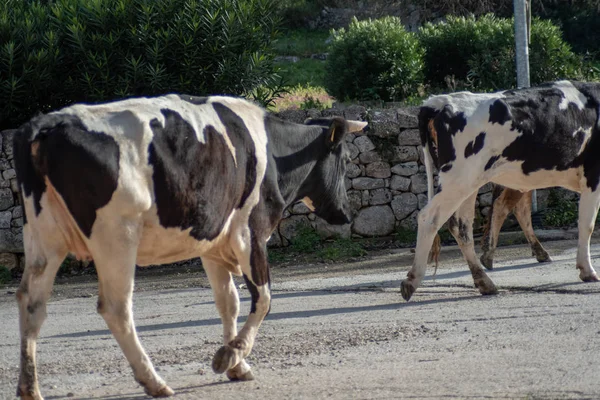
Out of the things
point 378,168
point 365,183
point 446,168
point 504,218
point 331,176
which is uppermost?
point 331,176

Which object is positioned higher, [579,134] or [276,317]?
[579,134]

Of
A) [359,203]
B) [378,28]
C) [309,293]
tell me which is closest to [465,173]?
[309,293]

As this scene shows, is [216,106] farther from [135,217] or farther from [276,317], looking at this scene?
[276,317]

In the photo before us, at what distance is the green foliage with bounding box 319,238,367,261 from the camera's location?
14.0 meters

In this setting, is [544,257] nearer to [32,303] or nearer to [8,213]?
[32,303]

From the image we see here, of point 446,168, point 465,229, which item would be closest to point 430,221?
point 446,168

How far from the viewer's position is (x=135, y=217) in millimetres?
5539

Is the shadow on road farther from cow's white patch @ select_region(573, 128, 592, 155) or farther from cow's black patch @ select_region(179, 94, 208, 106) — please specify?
cow's black patch @ select_region(179, 94, 208, 106)

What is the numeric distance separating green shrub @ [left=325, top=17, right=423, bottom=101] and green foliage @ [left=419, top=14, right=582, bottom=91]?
87cm

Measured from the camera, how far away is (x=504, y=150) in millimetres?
9461

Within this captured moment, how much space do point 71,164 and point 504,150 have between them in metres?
5.33

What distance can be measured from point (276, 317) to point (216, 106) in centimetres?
295

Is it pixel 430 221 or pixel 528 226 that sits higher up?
pixel 430 221

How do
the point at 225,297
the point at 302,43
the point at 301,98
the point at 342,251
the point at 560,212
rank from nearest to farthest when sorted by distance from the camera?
the point at 225,297, the point at 342,251, the point at 560,212, the point at 301,98, the point at 302,43
